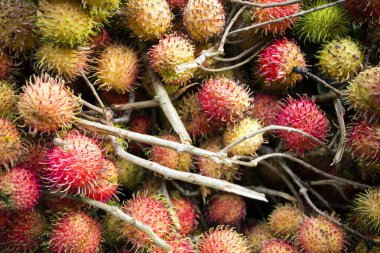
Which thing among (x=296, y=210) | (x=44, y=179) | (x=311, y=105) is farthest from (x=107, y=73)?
(x=296, y=210)

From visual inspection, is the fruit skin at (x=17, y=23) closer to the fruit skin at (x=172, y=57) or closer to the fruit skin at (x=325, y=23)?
the fruit skin at (x=172, y=57)

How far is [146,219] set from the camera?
4.14 feet

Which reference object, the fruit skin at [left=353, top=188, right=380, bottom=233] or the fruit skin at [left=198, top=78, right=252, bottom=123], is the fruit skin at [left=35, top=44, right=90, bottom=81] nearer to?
the fruit skin at [left=198, top=78, right=252, bottom=123]

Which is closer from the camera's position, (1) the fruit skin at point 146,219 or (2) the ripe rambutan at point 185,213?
(1) the fruit skin at point 146,219

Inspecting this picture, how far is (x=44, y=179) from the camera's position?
1.28 metres

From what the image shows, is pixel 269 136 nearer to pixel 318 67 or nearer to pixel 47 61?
pixel 318 67

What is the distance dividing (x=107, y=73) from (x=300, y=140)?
1.95 feet

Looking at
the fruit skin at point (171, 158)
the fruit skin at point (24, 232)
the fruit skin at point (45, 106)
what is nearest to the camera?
the fruit skin at point (45, 106)

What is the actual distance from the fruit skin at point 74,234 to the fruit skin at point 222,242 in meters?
0.31

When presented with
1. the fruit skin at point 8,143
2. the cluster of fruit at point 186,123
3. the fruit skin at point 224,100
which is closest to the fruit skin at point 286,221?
the cluster of fruit at point 186,123

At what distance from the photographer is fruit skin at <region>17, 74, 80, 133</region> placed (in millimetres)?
1175

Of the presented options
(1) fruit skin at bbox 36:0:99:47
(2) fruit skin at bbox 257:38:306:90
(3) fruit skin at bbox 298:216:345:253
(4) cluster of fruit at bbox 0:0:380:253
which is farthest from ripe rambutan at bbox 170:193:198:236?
(1) fruit skin at bbox 36:0:99:47

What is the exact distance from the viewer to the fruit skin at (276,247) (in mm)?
1356

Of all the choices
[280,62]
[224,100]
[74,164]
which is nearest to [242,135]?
[224,100]
